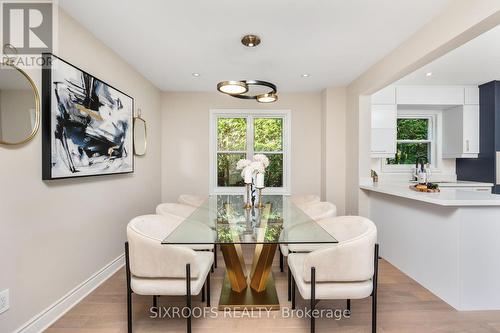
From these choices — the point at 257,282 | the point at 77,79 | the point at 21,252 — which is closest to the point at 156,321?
the point at 257,282

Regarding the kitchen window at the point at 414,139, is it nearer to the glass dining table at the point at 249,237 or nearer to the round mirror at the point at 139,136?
the glass dining table at the point at 249,237

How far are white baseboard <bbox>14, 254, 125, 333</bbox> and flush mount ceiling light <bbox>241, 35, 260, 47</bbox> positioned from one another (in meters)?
2.70

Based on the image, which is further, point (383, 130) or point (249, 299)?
point (383, 130)

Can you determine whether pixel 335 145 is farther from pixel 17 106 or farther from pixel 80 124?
pixel 17 106

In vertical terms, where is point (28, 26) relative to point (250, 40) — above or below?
below

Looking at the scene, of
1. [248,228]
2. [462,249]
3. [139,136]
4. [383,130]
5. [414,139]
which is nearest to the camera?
[248,228]

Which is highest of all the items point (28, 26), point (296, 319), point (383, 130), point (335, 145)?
point (28, 26)

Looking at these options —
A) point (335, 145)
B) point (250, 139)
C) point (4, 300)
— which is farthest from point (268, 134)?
point (4, 300)

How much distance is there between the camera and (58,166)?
1.99 meters

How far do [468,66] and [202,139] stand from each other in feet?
12.7

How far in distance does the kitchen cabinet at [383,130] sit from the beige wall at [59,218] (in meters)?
3.54

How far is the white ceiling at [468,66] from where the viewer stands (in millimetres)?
2727

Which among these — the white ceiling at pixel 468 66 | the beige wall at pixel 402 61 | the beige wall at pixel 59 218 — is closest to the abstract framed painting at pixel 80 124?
the beige wall at pixel 59 218

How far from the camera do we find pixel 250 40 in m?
2.50
